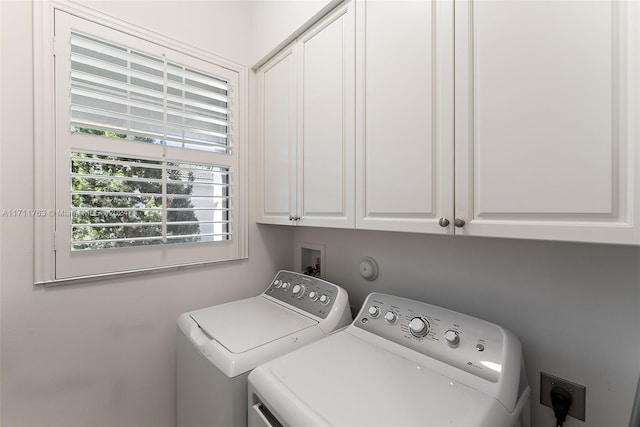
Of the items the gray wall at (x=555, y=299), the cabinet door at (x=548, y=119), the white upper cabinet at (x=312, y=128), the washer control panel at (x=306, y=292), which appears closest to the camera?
the cabinet door at (x=548, y=119)

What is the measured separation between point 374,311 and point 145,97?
153 cm

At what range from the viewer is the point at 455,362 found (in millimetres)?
889

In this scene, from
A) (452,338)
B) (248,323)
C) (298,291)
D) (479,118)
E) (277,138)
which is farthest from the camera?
(277,138)

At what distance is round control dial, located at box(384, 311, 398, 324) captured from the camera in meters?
1.11

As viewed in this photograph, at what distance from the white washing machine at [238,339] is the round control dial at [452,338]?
0.49 metres

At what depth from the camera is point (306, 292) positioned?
1464mm

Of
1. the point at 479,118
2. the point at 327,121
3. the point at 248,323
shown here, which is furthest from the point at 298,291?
the point at 479,118

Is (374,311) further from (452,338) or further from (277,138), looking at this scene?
(277,138)

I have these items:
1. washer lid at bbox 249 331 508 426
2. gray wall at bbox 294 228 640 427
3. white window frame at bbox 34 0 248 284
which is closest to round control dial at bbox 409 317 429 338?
washer lid at bbox 249 331 508 426

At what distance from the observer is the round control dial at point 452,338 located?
0.93 meters

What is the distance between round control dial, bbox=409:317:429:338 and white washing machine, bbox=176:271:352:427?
0.37m

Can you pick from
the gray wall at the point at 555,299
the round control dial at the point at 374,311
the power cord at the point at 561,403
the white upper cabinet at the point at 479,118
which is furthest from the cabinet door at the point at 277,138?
the power cord at the point at 561,403

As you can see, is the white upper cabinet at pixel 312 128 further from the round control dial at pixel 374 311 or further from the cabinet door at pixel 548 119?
the cabinet door at pixel 548 119

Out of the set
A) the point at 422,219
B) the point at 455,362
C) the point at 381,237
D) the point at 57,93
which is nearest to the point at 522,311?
the point at 455,362
